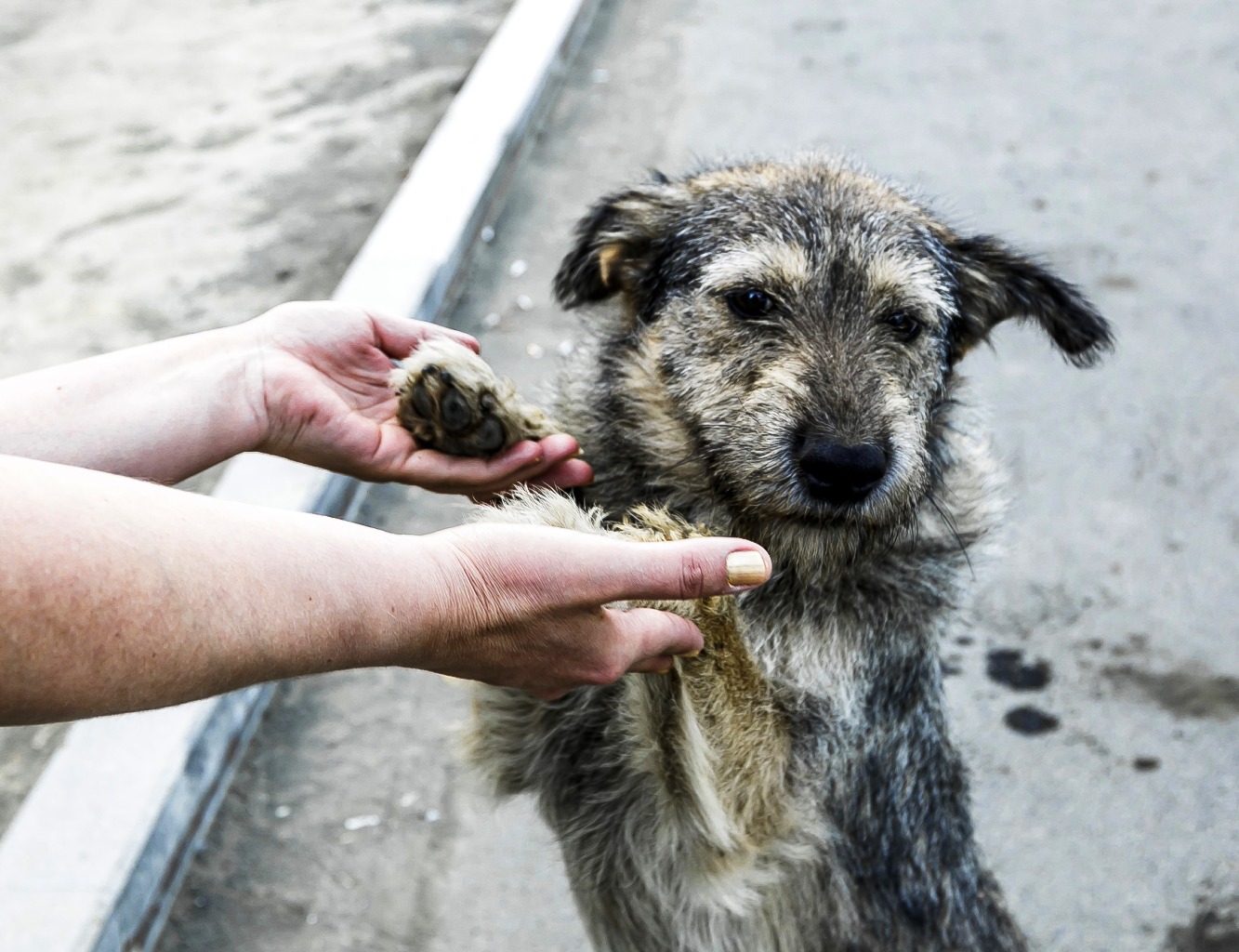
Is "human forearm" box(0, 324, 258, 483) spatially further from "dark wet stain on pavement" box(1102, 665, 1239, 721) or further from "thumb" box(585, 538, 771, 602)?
"dark wet stain on pavement" box(1102, 665, 1239, 721)

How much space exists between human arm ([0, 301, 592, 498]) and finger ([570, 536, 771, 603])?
0.60 metres

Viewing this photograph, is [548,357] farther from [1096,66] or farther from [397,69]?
[1096,66]

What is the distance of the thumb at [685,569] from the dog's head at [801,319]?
0.38 m

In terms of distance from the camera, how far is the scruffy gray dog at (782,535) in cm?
241

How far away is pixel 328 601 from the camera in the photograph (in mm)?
1761

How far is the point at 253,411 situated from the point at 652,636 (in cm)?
107

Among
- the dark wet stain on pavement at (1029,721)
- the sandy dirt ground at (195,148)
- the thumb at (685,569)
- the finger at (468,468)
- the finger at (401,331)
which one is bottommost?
the dark wet stain on pavement at (1029,721)

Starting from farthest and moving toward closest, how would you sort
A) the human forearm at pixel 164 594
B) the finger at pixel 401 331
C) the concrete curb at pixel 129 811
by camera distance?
the concrete curb at pixel 129 811 → the finger at pixel 401 331 → the human forearm at pixel 164 594

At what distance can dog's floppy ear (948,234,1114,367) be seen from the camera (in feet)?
9.37

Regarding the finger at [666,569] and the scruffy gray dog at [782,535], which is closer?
the finger at [666,569]

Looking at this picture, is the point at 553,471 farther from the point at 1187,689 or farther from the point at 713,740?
the point at 1187,689

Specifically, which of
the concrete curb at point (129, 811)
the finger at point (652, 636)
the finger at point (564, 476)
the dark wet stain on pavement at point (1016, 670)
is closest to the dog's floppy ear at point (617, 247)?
the finger at point (564, 476)

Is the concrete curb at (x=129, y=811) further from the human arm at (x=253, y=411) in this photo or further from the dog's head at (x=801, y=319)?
the dog's head at (x=801, y=319)

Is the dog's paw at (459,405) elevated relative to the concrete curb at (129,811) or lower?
elevated
